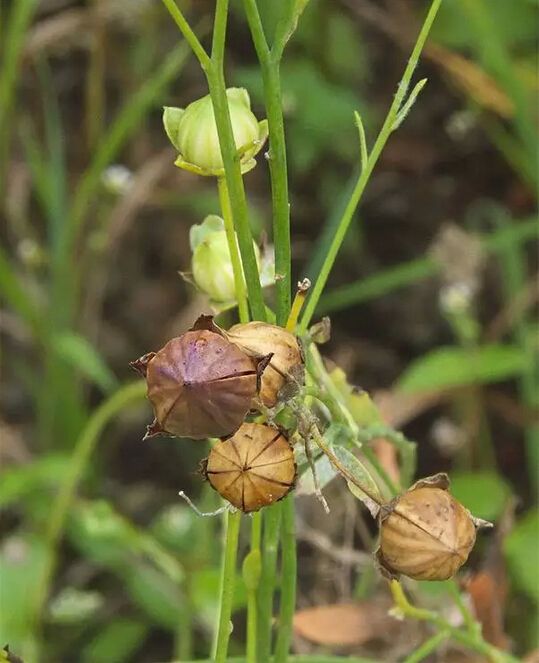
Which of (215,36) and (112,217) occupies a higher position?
(215,36)

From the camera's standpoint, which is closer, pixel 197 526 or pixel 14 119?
pixel 197 526

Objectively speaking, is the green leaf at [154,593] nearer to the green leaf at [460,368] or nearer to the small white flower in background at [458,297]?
the green leaf at [460,368]

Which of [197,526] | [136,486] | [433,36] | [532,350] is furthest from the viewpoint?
[433,36]

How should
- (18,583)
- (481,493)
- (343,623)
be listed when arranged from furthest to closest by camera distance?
1. (481,493)
2. (18,583)
3. (343,623)

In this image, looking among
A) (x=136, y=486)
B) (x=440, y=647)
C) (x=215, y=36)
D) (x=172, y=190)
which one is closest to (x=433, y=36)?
(x=172, y=190)

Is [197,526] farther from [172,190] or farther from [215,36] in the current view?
[215,36]

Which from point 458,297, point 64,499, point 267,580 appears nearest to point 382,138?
point 267,580

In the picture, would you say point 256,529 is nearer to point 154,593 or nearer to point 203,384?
point 203,384
